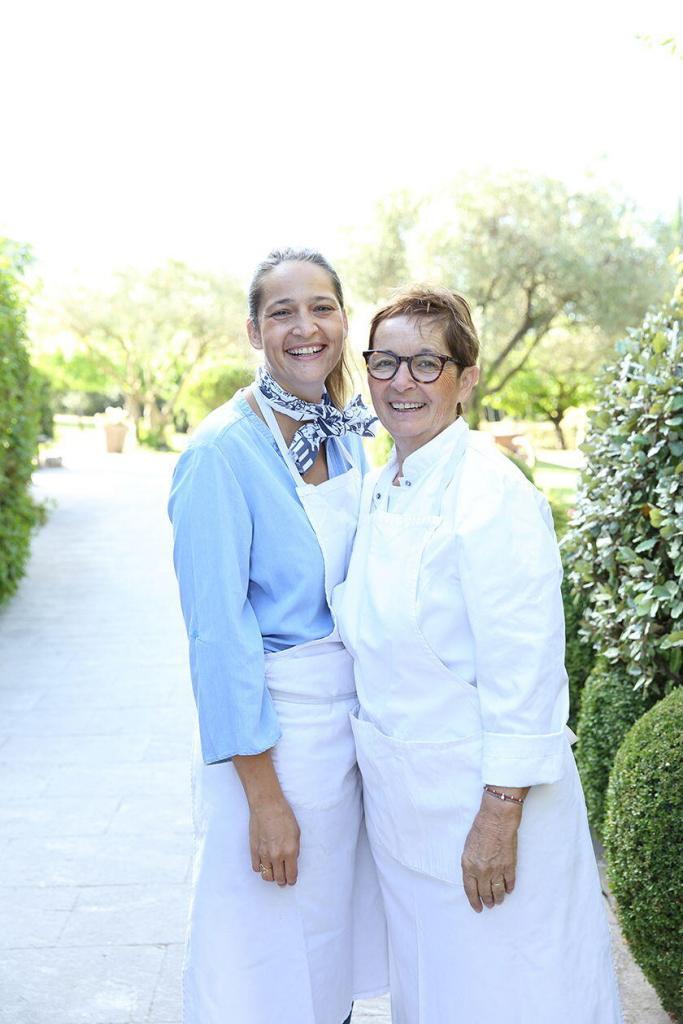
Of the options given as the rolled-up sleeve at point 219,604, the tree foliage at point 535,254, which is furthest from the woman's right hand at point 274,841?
the tree foliage at point 535,254

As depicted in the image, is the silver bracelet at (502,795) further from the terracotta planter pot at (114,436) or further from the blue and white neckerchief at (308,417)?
the terracotta planter pot at (114,436)

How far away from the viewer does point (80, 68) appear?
29.8 meters

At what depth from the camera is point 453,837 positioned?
78.2 inches

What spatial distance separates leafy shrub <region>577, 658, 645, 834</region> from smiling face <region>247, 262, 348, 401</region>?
1788 mm

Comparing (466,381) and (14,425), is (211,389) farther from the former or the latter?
(466,381)

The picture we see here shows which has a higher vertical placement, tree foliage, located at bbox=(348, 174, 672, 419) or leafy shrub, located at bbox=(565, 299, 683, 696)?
tree foliage, located at bbox=(348, 174, 672, 419)

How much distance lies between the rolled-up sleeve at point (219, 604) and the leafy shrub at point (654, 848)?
103 centimetres

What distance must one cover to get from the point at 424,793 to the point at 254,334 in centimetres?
104

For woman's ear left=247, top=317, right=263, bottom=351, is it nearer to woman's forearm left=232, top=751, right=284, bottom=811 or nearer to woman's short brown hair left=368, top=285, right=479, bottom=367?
woman's short brown hair left=368, top=285, right=479, bottom=367

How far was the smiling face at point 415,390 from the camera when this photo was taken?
204cm

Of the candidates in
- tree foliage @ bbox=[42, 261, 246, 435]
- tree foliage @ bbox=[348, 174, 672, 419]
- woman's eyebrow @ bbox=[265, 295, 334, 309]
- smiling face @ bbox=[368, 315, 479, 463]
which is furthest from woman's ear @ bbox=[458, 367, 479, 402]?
tree foliage @ bbox=[42, 261, 246, 435]

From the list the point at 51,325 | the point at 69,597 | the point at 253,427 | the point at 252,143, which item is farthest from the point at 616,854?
the point at 252,143

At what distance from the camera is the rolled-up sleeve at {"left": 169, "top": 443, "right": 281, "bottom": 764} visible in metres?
2.00

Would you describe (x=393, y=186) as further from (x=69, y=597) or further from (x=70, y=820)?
(x=70, y=820)
